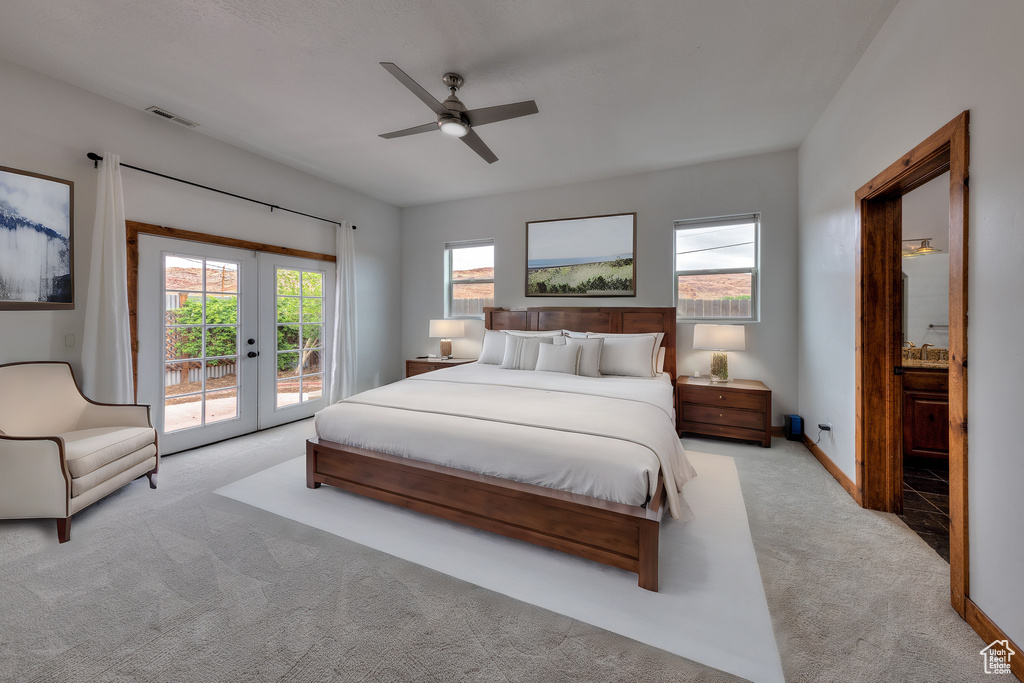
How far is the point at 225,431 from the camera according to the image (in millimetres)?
3908

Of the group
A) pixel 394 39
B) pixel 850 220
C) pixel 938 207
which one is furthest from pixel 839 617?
pixel 938 207

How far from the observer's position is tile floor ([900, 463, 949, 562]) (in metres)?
2.20

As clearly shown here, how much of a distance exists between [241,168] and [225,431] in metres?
2.60

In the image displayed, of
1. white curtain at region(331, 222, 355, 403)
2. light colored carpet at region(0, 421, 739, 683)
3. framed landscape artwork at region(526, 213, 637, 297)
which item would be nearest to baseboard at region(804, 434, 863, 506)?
light colored carpet at region(0, 421, 739, 683)

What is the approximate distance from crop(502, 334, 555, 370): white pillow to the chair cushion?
2909mm

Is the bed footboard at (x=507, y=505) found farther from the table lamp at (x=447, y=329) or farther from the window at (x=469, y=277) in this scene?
the window at (x=469, y=277)

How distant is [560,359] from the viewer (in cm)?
390

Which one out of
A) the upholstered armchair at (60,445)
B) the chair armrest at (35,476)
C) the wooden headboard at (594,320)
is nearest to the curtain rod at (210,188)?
the upholstered armchair at (60,445)

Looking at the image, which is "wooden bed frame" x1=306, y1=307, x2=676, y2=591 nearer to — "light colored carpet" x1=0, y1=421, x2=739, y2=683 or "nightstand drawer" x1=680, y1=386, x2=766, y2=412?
"light colored carpet" x1=0, y1=421, x2=739, y2=683

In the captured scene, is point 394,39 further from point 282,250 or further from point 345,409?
point 282,250

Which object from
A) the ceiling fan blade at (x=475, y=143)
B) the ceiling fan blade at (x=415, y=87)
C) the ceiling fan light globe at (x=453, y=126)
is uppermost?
A: the ceiling fan blade at (x=475, y=143)

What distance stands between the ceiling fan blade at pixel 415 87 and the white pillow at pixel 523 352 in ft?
7.54

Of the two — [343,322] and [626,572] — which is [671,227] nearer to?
[626,572]

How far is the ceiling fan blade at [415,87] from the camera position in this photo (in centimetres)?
205
